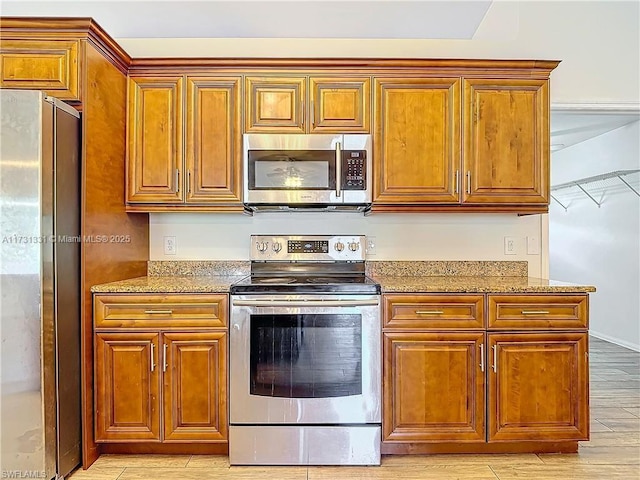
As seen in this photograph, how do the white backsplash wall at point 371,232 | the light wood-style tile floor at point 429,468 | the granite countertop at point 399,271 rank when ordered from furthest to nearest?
the white backsplash wall at point 371,232 → the granite countertop at point 399,271 → the light wood-style tile floor at point 429,468

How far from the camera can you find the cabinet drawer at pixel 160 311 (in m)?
2.13

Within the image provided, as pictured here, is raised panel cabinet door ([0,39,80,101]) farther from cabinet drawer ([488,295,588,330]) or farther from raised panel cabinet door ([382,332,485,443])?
cabinet drawer ([488,295,588,330])

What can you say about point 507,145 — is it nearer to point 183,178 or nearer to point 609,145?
point 183,178

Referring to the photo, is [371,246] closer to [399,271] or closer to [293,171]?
[399,271]

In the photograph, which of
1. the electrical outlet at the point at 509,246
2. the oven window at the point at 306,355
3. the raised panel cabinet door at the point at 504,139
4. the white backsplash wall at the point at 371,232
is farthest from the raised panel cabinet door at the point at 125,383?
the electrical outlet at the point at 509,246

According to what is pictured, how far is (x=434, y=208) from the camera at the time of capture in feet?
8.23

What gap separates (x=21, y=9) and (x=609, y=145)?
18.1ft

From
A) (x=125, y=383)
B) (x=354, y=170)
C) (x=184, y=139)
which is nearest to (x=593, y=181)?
(x=354, y=170)

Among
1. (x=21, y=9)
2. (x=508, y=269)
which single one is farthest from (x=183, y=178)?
(x=508, y=269)

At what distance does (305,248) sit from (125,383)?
1258 mm

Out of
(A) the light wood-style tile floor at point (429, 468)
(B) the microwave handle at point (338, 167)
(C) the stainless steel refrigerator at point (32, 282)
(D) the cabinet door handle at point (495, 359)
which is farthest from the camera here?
(B) the microwave handle at point (338, 167)

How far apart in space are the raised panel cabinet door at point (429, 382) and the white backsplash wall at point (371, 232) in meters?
0.78

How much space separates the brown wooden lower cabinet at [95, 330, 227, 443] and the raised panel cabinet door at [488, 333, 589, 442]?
1394mm

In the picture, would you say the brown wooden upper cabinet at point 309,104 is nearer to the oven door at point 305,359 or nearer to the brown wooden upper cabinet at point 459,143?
the brown wooden upper cabinet at point 459,143
